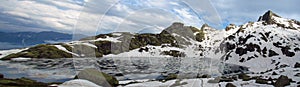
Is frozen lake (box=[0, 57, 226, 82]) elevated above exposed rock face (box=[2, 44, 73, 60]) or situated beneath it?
situated beneath

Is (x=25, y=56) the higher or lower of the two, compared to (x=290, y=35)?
lower

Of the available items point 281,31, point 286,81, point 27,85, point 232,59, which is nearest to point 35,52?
point 232,59

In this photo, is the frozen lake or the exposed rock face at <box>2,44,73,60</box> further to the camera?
the exposed rock face at <box>2,44,73,60</box>

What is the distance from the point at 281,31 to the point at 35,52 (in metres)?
171

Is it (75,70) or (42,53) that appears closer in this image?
(75,70)

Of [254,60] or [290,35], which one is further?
[290,35]

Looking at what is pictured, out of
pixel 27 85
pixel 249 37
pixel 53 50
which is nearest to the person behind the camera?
pixel 27 85

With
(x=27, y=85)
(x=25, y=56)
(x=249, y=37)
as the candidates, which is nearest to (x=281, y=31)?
(x=249, y=37)

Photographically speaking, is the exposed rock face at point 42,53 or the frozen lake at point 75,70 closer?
the frozen lake at point 75,70

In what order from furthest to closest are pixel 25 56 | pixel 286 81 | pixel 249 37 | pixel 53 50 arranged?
pixel 249 37
pixel 53 50
pixel 25 56
pixel 286 81

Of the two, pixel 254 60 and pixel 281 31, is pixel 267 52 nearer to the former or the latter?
pixel 254 60

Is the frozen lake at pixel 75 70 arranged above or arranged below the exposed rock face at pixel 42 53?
below

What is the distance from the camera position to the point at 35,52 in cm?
17050

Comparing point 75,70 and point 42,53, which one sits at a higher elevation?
point 42,53
